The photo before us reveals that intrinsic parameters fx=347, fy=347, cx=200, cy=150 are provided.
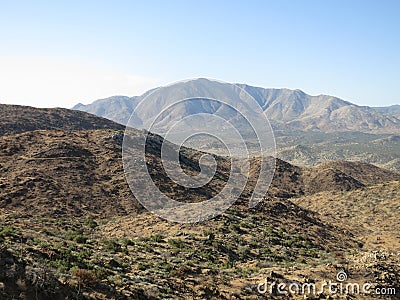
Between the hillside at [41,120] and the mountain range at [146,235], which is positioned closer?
the mountain range at [146,235]

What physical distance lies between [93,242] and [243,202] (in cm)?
1764

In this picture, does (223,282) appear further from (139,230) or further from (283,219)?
(283,219)

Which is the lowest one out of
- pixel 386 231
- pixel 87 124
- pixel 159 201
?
pixel 386 231

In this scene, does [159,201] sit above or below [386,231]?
above

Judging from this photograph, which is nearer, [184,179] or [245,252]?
[245,252]

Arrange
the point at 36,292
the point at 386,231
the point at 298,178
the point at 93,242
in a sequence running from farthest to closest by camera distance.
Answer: the point at 298,178, the point at 386,231, the point at 93,242, the point at 36,292

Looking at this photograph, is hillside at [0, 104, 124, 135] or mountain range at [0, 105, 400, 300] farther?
hillside at [0, 104, 124, 135]

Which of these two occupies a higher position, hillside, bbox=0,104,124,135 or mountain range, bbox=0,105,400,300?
hillside, bbox=0,104,124,135

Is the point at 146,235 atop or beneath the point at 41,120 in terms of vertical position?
beneath

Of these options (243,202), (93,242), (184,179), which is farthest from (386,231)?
(93,242)

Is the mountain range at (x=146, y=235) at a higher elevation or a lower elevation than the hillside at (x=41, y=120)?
lower

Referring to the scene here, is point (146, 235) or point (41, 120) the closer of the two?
point (146, 235)

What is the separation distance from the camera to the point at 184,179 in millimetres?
41188

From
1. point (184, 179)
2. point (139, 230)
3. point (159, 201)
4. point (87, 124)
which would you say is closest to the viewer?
point (139, 230)
